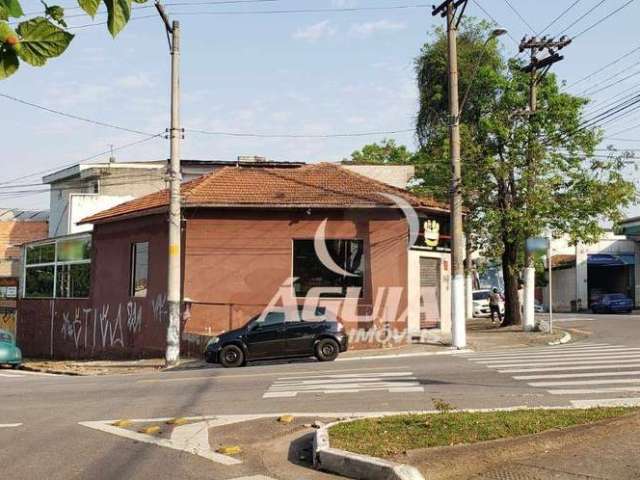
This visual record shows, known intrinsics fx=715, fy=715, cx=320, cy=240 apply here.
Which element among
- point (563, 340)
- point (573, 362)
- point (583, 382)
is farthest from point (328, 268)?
point (583, 382)

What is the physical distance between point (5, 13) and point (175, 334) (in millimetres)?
18585

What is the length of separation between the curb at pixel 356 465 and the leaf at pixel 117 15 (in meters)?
4.68

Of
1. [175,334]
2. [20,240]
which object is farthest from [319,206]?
[20,240]

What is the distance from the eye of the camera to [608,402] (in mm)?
10180

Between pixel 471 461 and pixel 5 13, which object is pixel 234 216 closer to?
pixel 471 461

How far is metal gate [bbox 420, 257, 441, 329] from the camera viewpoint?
25.0 meters

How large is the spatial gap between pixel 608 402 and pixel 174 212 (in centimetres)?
1376

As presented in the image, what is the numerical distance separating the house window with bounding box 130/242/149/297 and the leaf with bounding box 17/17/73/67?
79.2 feet

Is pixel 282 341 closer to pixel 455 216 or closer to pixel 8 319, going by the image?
pixel 455 216

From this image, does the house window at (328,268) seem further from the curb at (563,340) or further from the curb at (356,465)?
the curb at (356,465)

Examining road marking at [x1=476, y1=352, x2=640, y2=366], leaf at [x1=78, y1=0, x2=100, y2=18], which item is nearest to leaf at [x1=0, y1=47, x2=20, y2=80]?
leaf at [x1=78, y1=0, x2=100, y2=18]

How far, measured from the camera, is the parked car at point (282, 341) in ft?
63.0

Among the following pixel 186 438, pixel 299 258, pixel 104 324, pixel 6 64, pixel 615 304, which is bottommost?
pixel 186 438

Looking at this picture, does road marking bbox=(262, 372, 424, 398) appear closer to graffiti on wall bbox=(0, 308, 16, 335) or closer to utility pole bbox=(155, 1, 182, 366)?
utility pole bbox=(155, 1, 182, 366)
